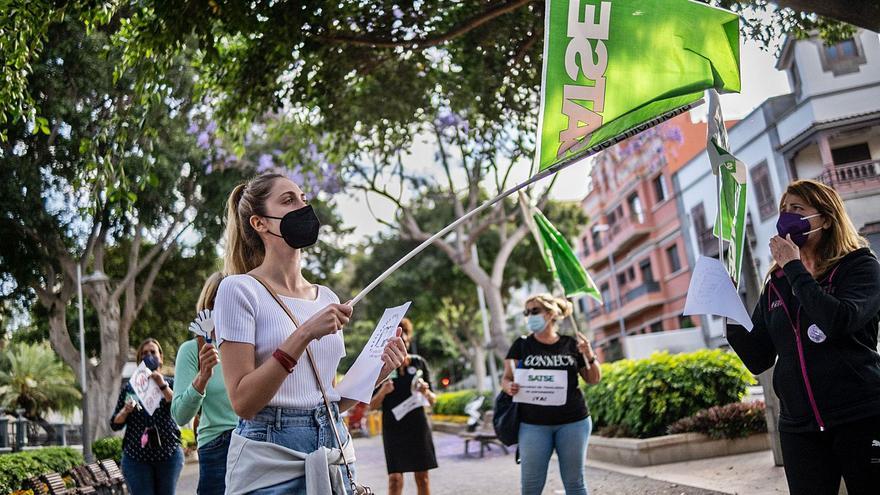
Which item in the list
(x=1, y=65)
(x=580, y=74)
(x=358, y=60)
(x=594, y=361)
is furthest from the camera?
(x=358, y=60)

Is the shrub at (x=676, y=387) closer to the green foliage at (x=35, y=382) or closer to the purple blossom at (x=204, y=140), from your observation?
the purple blossom at (x=204, y=140)

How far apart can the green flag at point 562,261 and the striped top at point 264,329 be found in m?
4.94

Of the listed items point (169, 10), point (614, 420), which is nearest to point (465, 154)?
point (614, 420)

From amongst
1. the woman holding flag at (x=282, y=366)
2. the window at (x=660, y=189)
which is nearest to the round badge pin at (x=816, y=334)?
the woman holding flag at (x=282, y=366)

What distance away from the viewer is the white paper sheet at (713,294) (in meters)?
3.59

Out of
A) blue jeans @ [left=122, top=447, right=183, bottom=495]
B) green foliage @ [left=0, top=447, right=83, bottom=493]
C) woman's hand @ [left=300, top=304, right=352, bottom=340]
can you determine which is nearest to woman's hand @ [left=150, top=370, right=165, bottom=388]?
blue jeans @ [left=122, top=447, right=183, bottom=495]

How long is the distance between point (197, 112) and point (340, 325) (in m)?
18.9

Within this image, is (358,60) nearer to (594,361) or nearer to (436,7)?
(436,7)

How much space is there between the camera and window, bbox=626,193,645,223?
43750mm

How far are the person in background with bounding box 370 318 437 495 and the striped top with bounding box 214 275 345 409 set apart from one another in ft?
16.4

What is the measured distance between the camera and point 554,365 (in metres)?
6.21

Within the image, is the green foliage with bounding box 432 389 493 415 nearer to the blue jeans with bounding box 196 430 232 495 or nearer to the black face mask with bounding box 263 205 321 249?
the blue jeans with bounding box 196 430 232 495

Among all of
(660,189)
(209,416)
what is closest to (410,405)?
(209,416)

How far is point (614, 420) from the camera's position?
11.7 m
